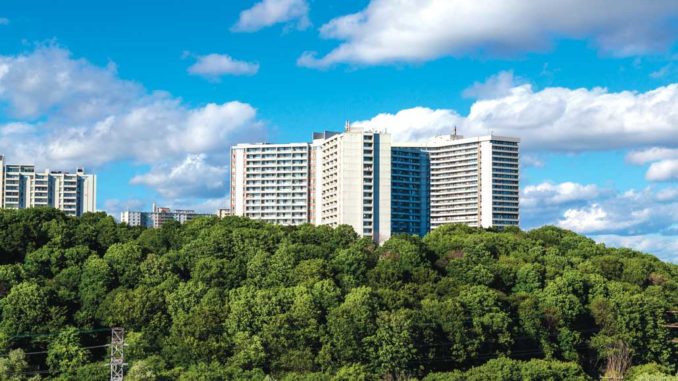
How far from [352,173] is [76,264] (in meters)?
48.6

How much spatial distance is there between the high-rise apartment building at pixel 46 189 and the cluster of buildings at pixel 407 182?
26.5 meters

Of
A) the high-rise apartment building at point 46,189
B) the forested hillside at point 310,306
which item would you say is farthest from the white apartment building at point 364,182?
the high-rise apartment building at point 46,189

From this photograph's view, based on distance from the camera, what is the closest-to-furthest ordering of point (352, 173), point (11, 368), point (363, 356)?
point (11, 368)
point (363, 356)
point (352, 173)

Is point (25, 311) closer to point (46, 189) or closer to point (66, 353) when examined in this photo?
point (66, 353)

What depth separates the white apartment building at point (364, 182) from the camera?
98.9m

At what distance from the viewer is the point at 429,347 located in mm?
48656

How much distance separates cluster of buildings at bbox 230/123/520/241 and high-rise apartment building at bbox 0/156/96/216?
26.5 m

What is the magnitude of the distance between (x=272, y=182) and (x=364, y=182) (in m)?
16.9

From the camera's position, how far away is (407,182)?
11031 centimetres

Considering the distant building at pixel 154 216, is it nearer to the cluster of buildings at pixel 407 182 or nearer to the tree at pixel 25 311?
the cluster of buildings at pixel 407 182

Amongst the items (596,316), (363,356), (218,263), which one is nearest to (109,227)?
(218,263)

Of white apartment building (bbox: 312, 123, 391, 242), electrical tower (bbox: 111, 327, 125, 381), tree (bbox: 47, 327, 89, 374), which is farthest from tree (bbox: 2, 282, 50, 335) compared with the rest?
white apartment building (bbox: 312, 123, 391, 242)

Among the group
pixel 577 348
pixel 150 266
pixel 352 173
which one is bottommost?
pixel 577 348

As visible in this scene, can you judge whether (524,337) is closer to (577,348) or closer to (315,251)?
(577,348)
